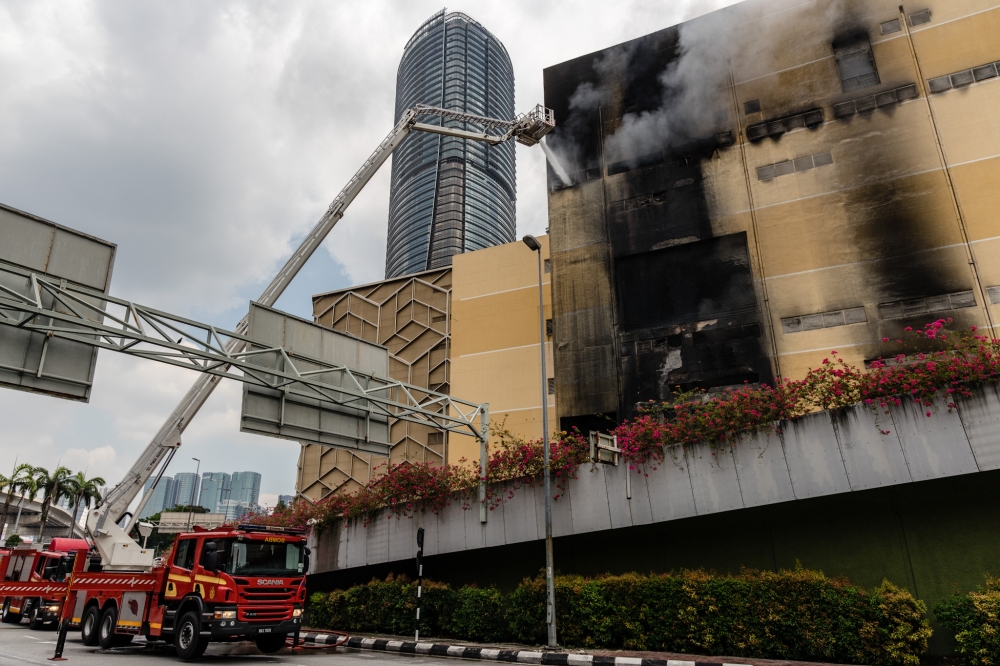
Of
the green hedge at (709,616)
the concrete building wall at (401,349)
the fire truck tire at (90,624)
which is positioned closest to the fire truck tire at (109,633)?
the fire truck tire at (90,624)

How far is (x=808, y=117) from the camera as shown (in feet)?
82.0

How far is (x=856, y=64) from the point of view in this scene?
81.6 feet

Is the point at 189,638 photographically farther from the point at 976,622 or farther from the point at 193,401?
the point at 976,622

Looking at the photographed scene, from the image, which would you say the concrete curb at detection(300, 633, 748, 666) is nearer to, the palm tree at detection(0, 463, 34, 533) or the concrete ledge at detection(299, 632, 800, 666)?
the concrete ledge at detection(299, 632, 800, 666)

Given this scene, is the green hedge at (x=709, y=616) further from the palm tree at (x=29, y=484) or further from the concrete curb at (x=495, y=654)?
the palm tree at (x=29, y=484)

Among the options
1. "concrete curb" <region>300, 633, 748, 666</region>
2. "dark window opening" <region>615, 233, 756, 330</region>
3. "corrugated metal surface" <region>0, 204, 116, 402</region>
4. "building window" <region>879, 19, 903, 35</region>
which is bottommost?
"concrete curb" <region>300, 633, 748, 666</region>

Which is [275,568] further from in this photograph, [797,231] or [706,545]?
[797,231]

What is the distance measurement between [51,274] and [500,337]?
70.0ft

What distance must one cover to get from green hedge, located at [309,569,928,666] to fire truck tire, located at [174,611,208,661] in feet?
21.8

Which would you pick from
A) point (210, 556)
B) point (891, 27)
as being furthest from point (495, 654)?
point (891, 27)

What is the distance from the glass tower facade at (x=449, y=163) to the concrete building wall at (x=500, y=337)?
73.9 m

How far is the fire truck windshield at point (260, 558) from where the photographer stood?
1384 centimetres

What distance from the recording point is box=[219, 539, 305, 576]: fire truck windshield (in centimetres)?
1384

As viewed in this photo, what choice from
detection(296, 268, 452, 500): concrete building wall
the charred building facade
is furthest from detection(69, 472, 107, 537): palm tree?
the charred building facade
